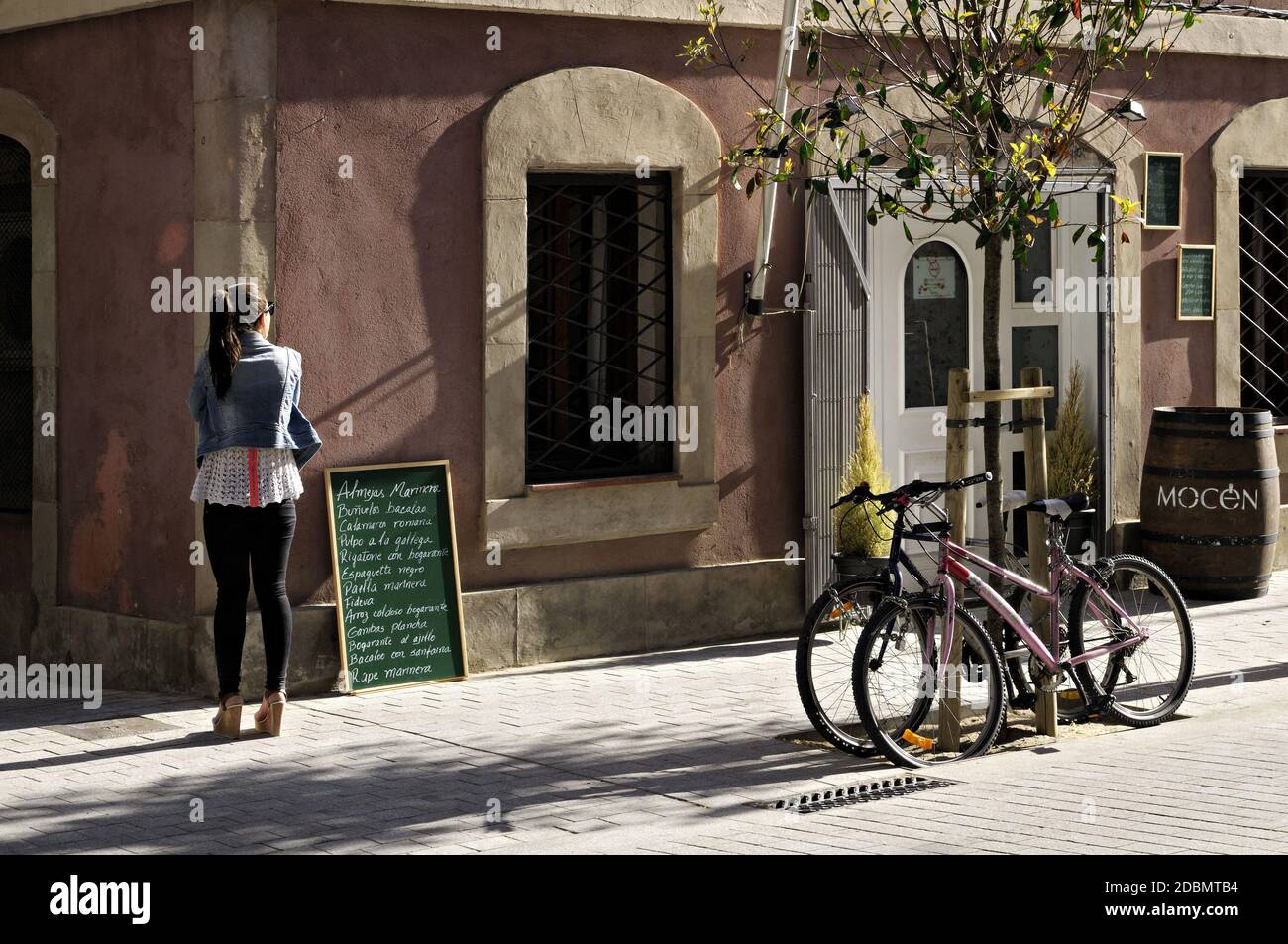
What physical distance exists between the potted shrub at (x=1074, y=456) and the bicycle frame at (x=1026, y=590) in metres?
4.07

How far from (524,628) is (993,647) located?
3208mm

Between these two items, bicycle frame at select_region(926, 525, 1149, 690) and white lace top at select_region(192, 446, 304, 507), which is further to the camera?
white lace top at select_region(192, 446, 304, 507)

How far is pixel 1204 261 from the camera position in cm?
1321

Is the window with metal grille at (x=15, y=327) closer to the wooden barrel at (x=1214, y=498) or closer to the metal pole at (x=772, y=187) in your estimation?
the metal pole at (x=772, y=187)

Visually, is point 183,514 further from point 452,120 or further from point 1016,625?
point 1016,625

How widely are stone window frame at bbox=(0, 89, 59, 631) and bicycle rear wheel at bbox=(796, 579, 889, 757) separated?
4.27 meters

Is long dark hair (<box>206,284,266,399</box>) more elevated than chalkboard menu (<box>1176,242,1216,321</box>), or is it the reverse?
chalkboard menu (<box>1176,242,1216,321</box>)

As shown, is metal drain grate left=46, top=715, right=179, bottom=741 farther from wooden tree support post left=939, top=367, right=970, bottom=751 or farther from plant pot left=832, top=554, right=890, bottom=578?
plant pot left=832, top=554, right=890, bottom=578

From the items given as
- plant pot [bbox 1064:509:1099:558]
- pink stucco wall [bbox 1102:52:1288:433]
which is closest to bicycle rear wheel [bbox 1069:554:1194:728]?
plant pot [bbox 1064:509:1099:558]

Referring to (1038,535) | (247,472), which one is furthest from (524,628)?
(1038,535)

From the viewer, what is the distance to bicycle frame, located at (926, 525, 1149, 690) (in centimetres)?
769

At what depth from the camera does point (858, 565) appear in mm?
10906

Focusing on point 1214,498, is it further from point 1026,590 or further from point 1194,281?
point 1026,590
